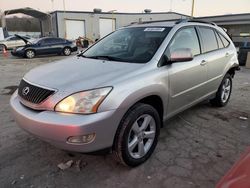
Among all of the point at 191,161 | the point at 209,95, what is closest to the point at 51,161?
the point at 191,161

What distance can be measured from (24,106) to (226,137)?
2.96 m

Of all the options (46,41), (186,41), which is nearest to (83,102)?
(186,41)

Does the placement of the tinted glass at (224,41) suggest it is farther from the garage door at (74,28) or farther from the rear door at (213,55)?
the garage door at (74,28)

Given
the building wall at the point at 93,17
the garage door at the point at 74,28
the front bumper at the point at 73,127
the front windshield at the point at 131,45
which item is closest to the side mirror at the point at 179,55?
the front windshield at the point at 131,45

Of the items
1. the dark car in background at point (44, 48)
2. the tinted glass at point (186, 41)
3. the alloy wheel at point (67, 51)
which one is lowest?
the alloy wheel at point (67, 51)

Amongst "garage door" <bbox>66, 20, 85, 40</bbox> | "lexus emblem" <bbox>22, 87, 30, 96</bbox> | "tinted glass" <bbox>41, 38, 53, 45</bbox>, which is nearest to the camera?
"lexus emblem" <bbox>22, 87, 30, 96</bbox>

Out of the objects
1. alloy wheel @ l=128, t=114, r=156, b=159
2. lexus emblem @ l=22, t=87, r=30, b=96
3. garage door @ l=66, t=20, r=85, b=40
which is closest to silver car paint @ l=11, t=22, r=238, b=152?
lexus emblem @ l=22, t=87, r=30, b=96

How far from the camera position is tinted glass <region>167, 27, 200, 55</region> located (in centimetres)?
344

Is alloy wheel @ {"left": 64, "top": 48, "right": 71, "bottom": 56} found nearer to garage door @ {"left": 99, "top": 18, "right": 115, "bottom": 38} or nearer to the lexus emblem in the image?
garage door @ {"left": 99, "top": 18, "right": 115, "bottom": 38}

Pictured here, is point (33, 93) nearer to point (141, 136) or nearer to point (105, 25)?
point (141, 136)

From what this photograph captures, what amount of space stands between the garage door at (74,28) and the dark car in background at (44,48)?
1403cm

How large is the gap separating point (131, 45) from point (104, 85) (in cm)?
132

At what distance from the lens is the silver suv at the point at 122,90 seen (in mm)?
2381

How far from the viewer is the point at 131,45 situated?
11.8 ft
